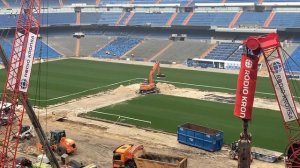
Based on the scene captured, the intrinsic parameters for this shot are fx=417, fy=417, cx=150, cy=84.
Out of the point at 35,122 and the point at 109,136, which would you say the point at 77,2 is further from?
the point at 35,122

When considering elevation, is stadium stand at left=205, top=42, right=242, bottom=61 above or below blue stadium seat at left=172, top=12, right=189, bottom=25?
below

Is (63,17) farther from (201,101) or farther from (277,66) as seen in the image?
(277,66)

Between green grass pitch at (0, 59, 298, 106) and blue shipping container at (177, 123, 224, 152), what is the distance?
2192 centimetres

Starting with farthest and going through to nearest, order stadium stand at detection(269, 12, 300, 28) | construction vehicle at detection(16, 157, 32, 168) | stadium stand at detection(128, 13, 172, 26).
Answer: stadium stand at detection(128, 13, 172, 26)
stadium stand at detection(269, 12, 300, 28)
construction vehicle at detection(16, 157, 32, 168)

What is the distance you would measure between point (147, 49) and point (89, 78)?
1207 inches

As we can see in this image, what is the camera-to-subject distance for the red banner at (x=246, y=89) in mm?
20375

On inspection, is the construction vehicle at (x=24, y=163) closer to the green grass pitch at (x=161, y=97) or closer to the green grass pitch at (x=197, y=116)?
the green grass pitch at (x=197, y=116)

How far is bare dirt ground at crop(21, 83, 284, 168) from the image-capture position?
35500mm

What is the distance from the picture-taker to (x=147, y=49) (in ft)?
327

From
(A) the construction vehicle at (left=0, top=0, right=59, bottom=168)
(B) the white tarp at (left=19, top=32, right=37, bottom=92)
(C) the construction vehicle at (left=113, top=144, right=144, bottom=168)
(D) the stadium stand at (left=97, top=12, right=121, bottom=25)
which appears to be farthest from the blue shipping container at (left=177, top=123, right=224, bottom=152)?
(D) the stadium stand at (left=97, top=12, right=121, bottom=25)

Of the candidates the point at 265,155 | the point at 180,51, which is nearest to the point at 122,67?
the point at 180,51

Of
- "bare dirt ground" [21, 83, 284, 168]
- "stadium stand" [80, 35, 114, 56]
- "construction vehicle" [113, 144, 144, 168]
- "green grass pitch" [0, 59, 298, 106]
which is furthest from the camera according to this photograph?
"stadium stand" [80, 35, 114, 56]

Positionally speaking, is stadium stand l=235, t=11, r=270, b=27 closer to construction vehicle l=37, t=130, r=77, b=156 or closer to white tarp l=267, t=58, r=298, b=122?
construction vehicle l=37, t=130, r=77, b=156

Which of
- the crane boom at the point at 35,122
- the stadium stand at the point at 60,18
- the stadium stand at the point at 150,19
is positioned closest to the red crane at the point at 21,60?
the crane boom at the point at 35,122
